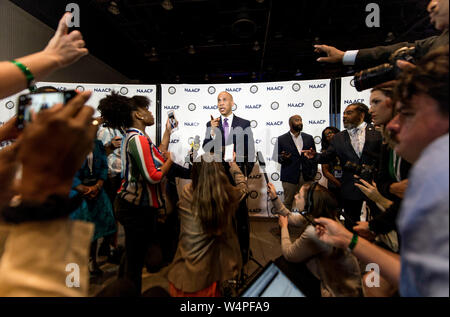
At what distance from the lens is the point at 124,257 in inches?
29.8

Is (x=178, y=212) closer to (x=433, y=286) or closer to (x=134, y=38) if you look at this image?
(x=433, y=286)

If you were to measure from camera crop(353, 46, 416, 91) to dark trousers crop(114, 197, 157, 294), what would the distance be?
1029 mm

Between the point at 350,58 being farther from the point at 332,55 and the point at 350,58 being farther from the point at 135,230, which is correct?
the point at 135,230

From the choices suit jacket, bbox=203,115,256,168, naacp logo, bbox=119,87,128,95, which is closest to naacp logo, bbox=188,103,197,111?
naacp logo, bbox=119,87,128,95

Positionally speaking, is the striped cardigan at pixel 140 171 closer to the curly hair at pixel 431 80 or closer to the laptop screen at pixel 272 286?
the laptop screen at pixel 272 286

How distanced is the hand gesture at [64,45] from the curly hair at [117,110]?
0.60m

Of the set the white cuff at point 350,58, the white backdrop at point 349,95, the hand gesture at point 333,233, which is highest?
the white backdrop at point 349,95

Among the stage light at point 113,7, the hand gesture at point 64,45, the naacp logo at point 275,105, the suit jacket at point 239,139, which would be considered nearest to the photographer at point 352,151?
the suit jacket at point 239,139

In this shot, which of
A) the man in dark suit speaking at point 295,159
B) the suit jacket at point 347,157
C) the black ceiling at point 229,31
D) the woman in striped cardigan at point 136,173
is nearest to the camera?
the woman in striped cardigan at point 136,173

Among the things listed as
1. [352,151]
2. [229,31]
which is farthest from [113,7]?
[352,151]

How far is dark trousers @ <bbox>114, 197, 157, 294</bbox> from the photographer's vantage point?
0.71m

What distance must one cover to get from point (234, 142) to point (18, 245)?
0.95m

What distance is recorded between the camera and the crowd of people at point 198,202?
336 millimetres

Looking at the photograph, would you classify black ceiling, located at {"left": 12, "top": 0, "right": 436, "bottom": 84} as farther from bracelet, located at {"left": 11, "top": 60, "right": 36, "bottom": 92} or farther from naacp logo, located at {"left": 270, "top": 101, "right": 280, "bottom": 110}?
bracelet, located at {"left": 11, "top": 60, "right": 36, "bottom": 92}
